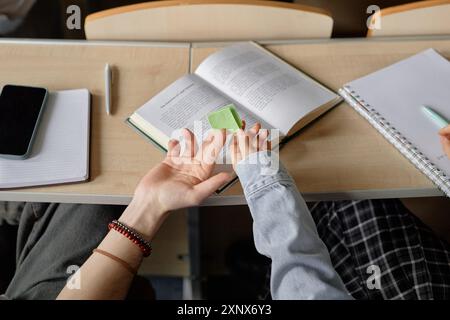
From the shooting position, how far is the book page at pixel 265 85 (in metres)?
0.88

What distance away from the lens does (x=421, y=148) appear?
2.77 feet

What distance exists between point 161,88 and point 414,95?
0.52 m

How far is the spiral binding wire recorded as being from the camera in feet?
2.64

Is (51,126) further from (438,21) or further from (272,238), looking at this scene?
(438,21)

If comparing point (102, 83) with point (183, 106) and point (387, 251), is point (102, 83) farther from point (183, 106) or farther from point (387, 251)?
point (387, 251)

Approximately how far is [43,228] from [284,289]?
556 millimetres

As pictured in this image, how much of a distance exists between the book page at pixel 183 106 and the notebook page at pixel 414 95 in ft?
0.88

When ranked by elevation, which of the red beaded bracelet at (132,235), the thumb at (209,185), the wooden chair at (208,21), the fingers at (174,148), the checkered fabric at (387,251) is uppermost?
the wooden chair at (208,21)

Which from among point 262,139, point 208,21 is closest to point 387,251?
point 262,139

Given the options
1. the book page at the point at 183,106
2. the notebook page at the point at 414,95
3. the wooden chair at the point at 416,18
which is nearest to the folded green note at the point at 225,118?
the book page at the point at 183,106

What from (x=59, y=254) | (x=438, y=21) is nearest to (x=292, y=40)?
(x=438, y=21)

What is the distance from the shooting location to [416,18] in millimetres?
1092

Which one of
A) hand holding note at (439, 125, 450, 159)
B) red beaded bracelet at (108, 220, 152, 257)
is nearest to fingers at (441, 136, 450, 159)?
hand holding note at (439, 125, 450, 159)

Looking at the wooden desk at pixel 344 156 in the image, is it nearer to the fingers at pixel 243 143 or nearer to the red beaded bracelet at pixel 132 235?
the fingers at pixel 243 143
